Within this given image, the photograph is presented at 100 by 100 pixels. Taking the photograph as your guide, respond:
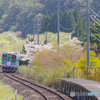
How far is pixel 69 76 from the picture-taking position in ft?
69.3

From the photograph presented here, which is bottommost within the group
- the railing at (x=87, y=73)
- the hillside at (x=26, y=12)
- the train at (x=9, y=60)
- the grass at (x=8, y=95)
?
the grass at (x=8, y=95)

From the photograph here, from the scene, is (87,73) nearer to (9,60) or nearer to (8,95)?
(8,95)

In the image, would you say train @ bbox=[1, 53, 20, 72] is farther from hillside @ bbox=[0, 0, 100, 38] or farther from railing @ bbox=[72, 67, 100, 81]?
hillside @ bbox=[0, 0, 100, 38]

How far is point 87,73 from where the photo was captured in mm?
19766

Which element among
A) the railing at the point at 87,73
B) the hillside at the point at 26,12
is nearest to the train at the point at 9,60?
the railing at the point at 87,73

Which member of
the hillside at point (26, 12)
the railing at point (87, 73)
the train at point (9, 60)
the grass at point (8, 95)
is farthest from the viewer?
the hillside at point (26, 12)

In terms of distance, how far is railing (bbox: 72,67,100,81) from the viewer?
17931 millimetres

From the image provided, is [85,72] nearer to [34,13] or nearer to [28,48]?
[28,48]

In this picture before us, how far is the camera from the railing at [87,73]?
58.8 ft

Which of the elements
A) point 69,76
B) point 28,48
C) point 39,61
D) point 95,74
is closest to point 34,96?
point 95,74

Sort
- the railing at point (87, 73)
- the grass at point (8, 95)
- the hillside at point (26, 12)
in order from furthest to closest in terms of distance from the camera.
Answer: the hillside at point (26, 12) → the railing at point (87, 73) → the grass at point (8, 95)

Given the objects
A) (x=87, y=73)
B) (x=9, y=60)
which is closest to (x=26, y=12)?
(x=9, y=60)

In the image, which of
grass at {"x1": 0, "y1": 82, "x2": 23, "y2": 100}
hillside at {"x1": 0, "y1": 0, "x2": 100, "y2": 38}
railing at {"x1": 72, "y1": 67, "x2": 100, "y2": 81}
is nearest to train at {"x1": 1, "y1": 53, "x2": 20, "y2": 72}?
railing at {"x1": 72, "y1": 67, "x2": 100, "y2": 81}

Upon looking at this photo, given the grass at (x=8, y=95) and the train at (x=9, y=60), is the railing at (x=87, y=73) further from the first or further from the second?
the train at (x=9, y=60)
